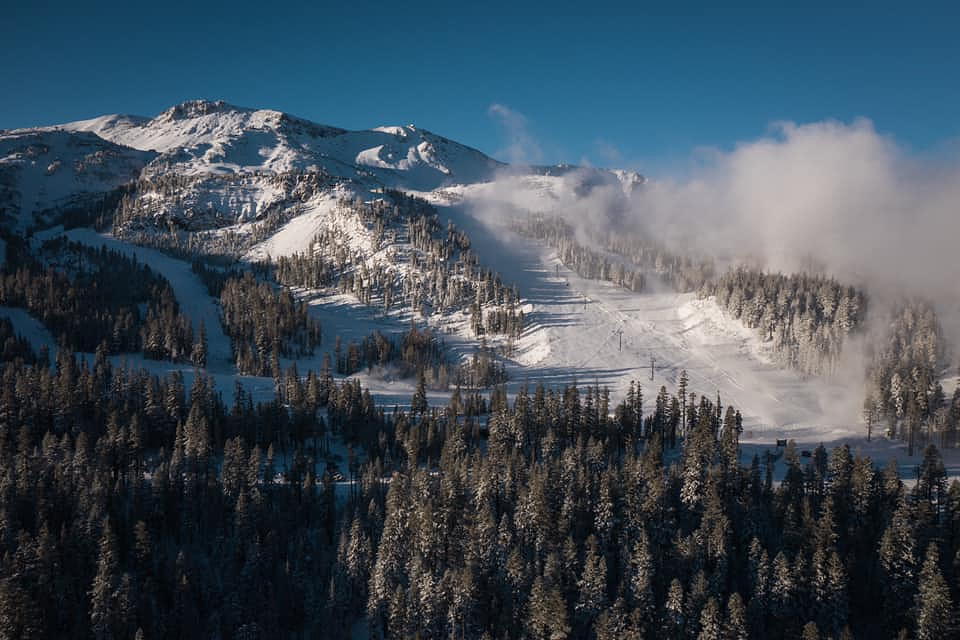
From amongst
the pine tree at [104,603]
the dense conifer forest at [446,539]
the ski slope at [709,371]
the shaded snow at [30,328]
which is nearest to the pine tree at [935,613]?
the dense conifer forest at [446,539]

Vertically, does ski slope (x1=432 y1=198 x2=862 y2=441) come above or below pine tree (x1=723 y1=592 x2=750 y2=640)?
above

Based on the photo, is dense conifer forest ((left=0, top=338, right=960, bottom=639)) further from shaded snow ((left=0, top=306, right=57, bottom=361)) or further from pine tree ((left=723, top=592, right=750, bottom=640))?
shaded snow ((left=0, top=306, right=57, bottom=361))

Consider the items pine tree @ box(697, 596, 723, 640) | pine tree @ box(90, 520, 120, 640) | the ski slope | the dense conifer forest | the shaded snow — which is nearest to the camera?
pine tree @ box(697, 596, 723, 640)

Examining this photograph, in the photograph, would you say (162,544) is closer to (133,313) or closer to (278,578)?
(278,578)

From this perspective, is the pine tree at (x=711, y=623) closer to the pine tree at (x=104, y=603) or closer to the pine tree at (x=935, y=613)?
the pine tree at (x=935, y=613)

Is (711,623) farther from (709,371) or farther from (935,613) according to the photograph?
(709,371)

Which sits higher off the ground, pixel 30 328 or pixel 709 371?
pixel 30 328

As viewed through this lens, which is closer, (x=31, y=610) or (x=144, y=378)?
(x=31, y=610)

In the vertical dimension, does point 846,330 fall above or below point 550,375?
above

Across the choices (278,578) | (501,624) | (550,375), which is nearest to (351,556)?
(278,578)

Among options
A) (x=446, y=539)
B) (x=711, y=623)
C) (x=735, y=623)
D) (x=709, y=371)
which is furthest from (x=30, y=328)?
(x=709, y=371)

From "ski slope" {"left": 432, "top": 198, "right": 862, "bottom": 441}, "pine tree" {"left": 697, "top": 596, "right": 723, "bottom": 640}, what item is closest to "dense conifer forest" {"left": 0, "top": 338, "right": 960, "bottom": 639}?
"pine tree" {"left": 697, "top": 596, "right": 723, "bottom": 640}
